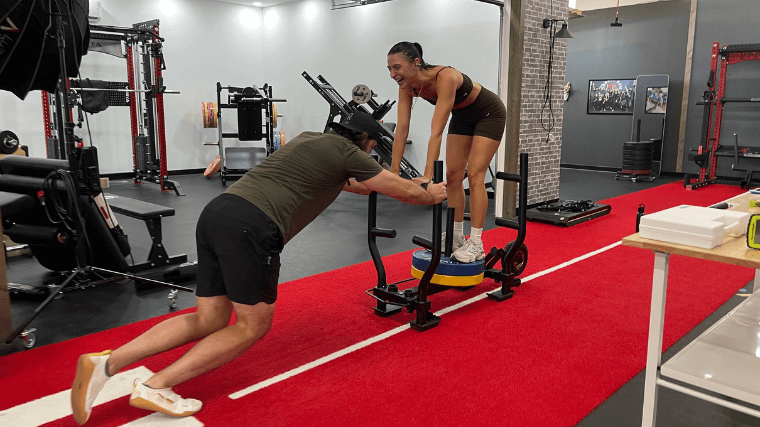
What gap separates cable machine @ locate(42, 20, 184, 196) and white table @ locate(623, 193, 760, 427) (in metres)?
7.11

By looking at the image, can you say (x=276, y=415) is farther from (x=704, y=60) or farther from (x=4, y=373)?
(x=704, y=60)

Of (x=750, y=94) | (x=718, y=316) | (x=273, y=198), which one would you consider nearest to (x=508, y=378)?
(x=273, y=198)

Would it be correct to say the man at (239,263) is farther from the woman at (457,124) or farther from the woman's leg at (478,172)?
the woman's leg at (478,172)

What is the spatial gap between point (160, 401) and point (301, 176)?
0.99 m

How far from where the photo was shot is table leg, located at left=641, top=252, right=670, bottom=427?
1753mm

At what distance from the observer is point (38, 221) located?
136 inches

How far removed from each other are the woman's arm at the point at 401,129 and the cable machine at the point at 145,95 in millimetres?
5346

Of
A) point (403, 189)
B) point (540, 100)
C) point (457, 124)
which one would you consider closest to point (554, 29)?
point (540, 100)

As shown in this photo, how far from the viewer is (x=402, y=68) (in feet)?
10.3

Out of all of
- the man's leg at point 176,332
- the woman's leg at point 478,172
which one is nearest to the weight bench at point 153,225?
the man's leg at point 176,332

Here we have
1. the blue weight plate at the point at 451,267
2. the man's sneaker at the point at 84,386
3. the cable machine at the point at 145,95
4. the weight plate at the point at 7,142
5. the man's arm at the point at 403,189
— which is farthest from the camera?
the cable machine at the point at 145,95

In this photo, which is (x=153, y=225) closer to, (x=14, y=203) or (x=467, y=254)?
(x=14, y=203)

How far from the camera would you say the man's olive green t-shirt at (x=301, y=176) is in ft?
7.10

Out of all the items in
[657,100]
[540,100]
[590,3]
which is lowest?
[540,100]
